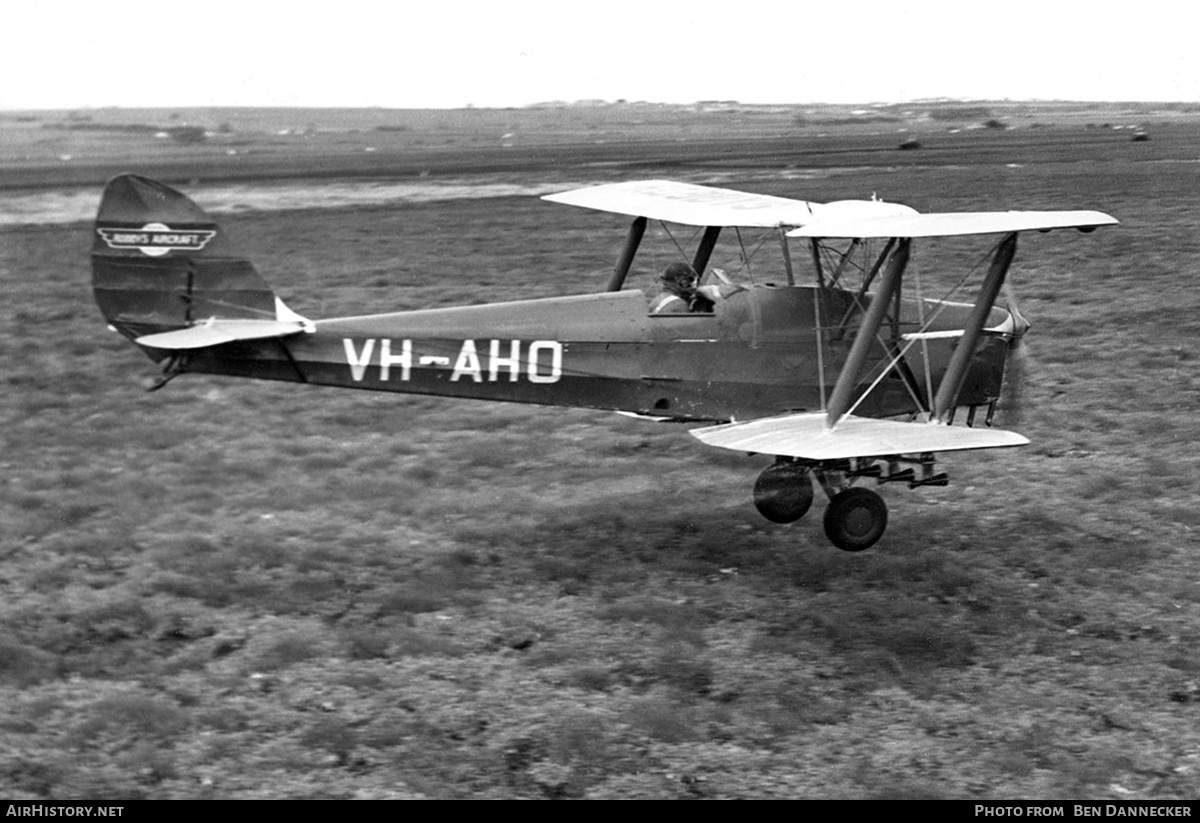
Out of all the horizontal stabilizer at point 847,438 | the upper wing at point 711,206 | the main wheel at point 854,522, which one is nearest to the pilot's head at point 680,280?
the upper wing at point 711,206

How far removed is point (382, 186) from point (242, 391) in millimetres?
24933

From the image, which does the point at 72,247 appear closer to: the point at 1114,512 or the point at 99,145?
the point at 99,145

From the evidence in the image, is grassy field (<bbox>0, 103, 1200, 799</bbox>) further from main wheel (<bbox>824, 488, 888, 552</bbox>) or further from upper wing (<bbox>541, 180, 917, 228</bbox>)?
upper wing (<bbox>541, 180, 917, 228</bbox>)

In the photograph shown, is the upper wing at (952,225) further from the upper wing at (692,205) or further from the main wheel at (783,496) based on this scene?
the main wheel at (783,496)

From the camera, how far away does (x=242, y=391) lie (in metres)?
16.4

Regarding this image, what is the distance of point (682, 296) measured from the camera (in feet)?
36.6

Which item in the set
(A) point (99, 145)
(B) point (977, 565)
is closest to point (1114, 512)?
(B) point (977, 565)

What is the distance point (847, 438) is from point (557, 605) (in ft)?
8.61

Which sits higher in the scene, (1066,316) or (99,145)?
(99,145)

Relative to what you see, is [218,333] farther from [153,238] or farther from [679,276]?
[679,276]

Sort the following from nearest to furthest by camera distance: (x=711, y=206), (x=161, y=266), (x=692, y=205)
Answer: (x=161, y=266) → (x=711, y=206) → (x=692, y=205)

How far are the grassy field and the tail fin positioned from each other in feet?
6.53

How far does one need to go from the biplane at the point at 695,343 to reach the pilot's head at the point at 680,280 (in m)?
0.23

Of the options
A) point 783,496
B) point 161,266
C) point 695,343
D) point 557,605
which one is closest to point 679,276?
point 695,343
